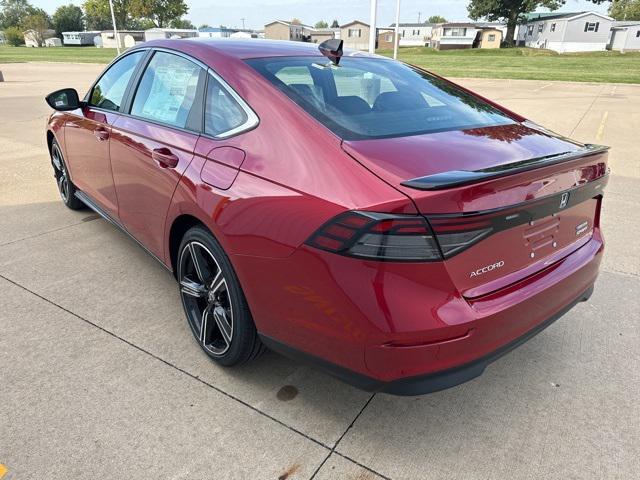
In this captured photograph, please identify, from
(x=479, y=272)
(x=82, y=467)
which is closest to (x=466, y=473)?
(x=479, y=272)

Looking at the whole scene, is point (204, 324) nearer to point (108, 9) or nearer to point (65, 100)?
point (65, 100)

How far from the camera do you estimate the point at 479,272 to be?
1.86m

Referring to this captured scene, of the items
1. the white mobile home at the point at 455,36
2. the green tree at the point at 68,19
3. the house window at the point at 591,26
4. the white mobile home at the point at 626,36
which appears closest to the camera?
the white mobile home at the point at 626,36

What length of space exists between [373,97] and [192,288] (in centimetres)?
141

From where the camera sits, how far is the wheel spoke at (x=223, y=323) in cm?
257

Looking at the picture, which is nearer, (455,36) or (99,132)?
(99,132)

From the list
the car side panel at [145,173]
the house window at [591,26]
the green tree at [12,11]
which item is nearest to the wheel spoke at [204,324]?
the car side panel at [145,173]

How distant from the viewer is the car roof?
8.80 feet

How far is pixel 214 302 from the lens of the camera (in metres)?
2.61

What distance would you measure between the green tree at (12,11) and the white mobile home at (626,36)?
388 ft

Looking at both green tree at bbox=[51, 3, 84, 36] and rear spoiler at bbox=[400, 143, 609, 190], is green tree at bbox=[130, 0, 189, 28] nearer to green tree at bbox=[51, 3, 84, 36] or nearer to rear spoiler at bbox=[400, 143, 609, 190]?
green tree at bbox=[51, 3, 84, 36]

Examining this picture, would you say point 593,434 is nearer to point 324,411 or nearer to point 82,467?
point 324,411

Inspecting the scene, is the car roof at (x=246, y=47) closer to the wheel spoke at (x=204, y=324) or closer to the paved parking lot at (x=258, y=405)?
the wheel spoke at (x=204, y=324)

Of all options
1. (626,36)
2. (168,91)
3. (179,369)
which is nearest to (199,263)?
(179,369)
